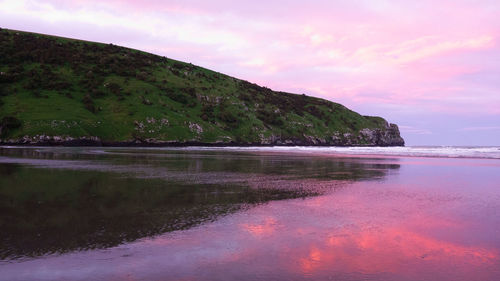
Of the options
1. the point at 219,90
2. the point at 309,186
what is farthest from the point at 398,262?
the point at 219,90

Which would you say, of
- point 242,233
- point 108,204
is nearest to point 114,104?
point 108,204

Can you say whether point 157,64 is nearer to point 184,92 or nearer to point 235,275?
point 184,92

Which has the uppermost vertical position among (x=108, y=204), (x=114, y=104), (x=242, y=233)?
(x=114, y=104)

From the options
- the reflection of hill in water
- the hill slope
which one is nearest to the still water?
the reflection of hill in water

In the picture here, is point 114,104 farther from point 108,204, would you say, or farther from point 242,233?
point 242,233

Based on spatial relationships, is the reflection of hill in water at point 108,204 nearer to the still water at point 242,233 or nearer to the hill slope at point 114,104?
the still water at point 242,233

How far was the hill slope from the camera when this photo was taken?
111 metres

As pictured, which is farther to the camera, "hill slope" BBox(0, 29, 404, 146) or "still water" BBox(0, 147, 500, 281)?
"hill slope" BBox(0, 29, 404, 146)

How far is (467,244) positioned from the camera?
36.4ft

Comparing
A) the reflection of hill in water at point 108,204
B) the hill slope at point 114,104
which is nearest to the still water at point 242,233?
the reflection of hill in water at point 108,204

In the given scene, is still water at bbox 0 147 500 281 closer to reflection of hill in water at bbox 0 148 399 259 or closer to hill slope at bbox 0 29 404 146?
reflection of hill in water at bbox 0 148 399 259

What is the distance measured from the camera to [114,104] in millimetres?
137500

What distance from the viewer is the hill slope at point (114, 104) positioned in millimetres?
110556

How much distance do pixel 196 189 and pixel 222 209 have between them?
6209 millimetres
